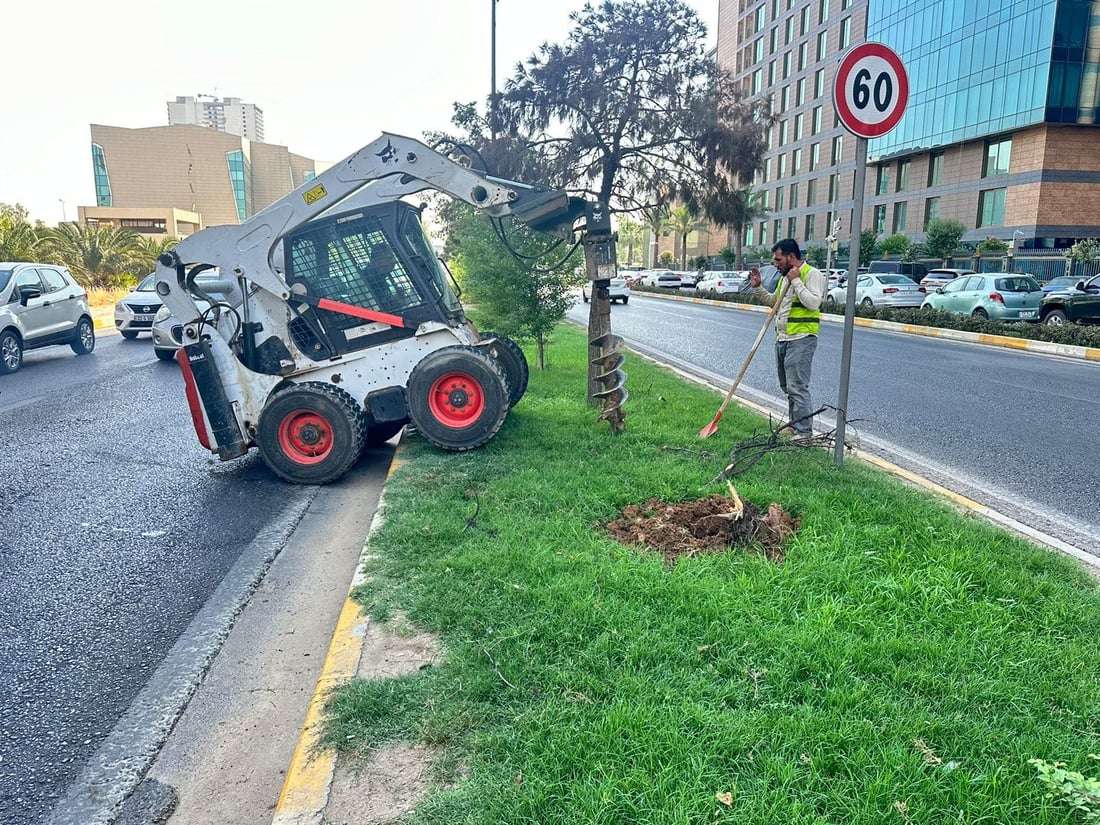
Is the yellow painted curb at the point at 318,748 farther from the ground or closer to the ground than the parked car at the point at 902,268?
closer to the ground

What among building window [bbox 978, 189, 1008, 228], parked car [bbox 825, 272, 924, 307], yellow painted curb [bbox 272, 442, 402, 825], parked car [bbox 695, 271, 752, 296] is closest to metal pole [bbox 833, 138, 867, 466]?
yellow painted curb [bbox 272, 442, 402, 825]

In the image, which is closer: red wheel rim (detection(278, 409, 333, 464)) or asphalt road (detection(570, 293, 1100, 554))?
asphalt road (detection(570, 293, 1100, 554))

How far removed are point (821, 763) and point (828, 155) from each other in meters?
65.2

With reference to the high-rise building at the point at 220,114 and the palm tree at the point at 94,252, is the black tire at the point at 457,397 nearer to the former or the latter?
the palm tree at the point at 94,252

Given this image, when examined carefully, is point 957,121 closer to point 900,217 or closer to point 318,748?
point 900,217

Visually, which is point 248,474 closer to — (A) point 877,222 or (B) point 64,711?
(B) point 64,711

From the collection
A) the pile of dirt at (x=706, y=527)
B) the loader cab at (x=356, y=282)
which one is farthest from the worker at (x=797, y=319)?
the loader cab at (x=356, y=282)

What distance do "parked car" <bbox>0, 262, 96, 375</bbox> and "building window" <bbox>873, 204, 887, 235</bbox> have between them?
5281 centimetres

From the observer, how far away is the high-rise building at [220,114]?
554ft

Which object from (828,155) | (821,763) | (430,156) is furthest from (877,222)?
(821,763)

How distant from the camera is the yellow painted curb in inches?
98.1

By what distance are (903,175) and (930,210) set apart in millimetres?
4452

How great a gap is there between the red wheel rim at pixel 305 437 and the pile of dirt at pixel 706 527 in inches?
115

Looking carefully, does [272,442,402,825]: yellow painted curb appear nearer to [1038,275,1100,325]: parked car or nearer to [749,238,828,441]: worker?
[749,238,828,441]: worker
